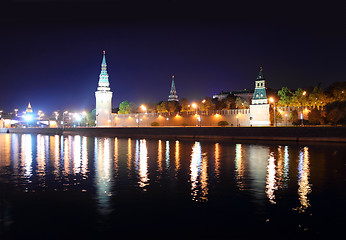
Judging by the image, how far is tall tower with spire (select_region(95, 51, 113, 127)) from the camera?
86.2 m

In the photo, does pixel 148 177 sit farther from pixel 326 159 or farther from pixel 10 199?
pixel 326 159

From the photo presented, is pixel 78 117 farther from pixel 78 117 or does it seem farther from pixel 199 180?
pixel 199 180

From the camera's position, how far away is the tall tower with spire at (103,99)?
283 feet

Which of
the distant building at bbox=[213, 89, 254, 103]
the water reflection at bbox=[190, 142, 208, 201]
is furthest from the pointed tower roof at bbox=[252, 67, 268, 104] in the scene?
the distant building at bbox=[213, 89, 254, 103]


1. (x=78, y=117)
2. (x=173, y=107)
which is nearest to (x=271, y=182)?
(x=173, y=107)

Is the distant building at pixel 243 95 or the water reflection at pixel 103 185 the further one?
the distant building at pixel 243 95

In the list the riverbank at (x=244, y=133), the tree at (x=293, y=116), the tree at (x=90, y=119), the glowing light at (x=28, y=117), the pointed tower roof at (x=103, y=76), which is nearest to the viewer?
the riverbank at (x=244, y=133)

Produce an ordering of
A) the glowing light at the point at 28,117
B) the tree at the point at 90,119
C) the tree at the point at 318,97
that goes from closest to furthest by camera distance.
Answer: the tree at the point at 318,97 → the tree at the point at 90,119 → the glowing light at the point at 28,117

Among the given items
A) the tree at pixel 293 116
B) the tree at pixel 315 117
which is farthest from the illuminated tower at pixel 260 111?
the tree at pixel 315 117

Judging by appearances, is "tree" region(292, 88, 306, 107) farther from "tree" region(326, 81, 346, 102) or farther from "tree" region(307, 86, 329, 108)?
"tree" region(326, 81, 346, 102)

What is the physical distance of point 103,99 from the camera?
88.9 metres

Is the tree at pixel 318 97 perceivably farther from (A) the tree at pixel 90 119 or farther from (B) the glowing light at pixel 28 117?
(B) the glowing light at pixel 28 117

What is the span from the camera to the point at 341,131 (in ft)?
101

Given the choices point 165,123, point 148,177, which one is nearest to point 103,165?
point 148,177
